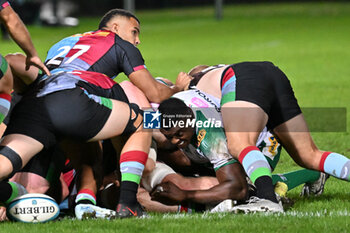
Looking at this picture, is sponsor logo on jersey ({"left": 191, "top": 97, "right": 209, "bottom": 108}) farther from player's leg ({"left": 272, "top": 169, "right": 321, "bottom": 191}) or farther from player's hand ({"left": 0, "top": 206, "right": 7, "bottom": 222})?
player's hand ({"left": 0, "top": 206, "right": 7, "bottom": 222})

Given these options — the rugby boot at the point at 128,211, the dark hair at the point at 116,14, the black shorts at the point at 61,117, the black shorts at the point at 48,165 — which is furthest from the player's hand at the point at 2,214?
the dark hair at the point at 116,14

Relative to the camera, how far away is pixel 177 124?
6043mm

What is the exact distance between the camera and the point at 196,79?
6.89 metres

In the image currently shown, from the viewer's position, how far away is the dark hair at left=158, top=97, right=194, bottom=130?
19.9 ft

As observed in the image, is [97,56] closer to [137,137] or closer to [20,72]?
[20,72]

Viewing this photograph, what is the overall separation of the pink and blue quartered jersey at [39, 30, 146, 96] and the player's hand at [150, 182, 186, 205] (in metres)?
1.03

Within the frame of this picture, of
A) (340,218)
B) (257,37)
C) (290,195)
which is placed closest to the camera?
(340,218)

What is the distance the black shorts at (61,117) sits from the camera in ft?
17.9

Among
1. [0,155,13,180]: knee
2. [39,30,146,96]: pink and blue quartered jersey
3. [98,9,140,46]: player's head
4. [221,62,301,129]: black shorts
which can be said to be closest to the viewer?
[0,155,13,180]: knee

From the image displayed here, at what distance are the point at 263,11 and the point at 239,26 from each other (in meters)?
6.92

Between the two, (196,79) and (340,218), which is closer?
(340,218)

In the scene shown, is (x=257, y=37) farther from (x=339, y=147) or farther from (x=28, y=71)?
(x=28, y=71)

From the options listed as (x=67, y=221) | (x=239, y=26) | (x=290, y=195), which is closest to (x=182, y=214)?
(x=67, y=221)

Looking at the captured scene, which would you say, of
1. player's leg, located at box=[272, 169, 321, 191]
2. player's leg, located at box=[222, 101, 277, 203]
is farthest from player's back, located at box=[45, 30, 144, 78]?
player's leg, located at box=[272, 169, 321, 191]
